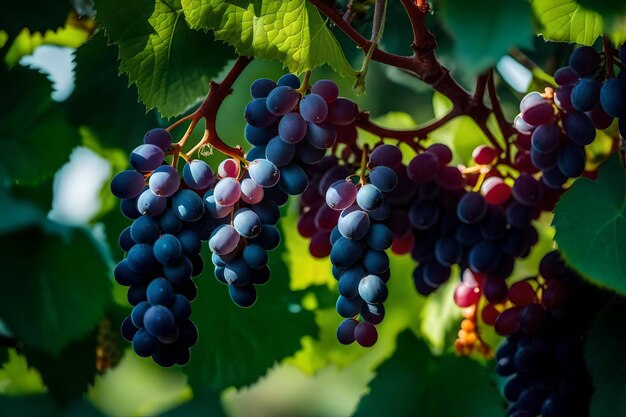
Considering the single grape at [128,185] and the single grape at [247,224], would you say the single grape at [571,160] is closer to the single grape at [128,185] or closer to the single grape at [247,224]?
the single grape at [247,224]

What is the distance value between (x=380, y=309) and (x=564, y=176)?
0.32 m

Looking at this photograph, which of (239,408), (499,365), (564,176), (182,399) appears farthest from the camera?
(239,408)

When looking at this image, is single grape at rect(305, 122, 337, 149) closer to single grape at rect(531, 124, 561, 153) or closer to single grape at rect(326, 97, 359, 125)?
single grape at rect(326, 97, 359, 125)

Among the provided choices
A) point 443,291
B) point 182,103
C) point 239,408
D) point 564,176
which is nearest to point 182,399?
point 239,408

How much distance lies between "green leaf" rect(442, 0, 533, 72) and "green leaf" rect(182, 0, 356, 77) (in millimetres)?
Result: 317

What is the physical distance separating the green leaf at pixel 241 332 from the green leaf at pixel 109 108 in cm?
27

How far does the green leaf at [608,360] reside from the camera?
3.54 feet

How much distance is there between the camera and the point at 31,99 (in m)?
1.37

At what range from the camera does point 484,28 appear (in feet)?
2.18

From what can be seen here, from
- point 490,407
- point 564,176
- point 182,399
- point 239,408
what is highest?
point 564,176

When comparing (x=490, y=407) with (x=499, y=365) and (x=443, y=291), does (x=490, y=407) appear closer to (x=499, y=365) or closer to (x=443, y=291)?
(x=499, y=365)

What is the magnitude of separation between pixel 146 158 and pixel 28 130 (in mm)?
530

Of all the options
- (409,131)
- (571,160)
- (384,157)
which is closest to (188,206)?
(384,157)

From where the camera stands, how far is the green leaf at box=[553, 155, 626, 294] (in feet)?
3.00
